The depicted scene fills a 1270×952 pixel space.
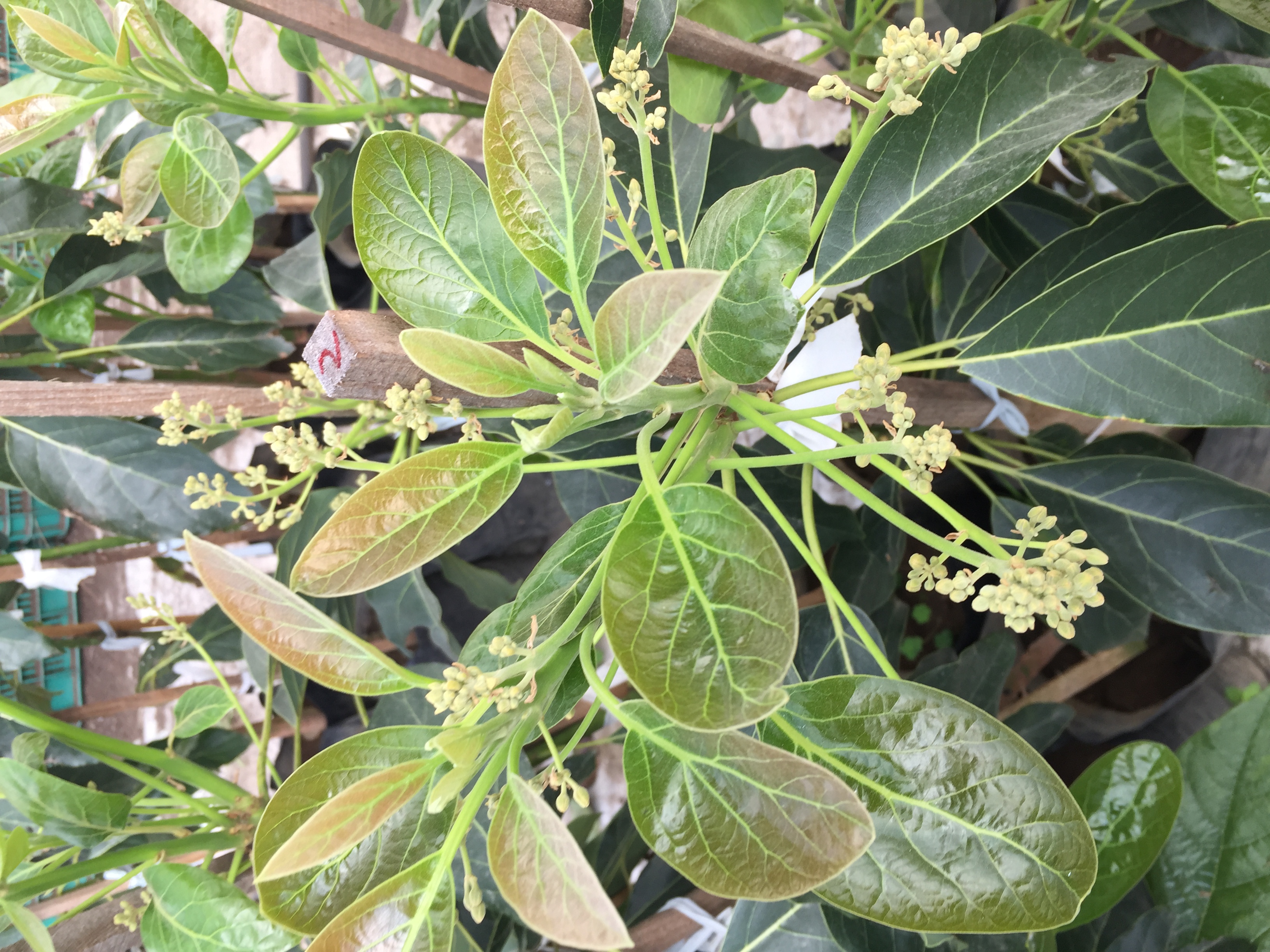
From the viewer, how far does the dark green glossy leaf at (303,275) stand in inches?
39.7

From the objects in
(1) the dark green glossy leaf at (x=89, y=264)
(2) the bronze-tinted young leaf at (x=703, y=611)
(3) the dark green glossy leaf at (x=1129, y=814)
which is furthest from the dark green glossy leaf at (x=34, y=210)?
(3) the dark green glossy leaf at (x=1129, y=814)

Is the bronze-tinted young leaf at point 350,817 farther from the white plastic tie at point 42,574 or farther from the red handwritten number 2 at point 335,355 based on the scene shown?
the white plastic tie at point 42,574

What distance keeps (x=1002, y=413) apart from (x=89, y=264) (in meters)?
1.11

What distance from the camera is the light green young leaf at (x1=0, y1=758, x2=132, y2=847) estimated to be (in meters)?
0.71

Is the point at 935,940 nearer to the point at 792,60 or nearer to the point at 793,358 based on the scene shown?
the point at 793,358

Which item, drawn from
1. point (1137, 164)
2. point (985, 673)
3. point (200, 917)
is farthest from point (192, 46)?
point (985, 673)

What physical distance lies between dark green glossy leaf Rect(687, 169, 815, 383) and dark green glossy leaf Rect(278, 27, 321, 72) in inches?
26.7

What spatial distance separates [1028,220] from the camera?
2.50ft

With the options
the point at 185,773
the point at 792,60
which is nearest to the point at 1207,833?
the point at 792,60

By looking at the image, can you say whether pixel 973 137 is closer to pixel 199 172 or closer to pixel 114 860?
pixel 199 172

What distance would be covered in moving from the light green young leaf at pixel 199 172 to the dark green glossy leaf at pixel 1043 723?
3.42 feet

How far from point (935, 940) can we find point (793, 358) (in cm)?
44

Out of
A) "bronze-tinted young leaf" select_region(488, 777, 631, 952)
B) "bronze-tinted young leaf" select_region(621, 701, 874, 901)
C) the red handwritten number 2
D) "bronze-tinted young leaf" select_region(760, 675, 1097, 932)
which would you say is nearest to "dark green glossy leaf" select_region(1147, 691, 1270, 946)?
Result: "bronze-tinted young leaf" select_region(760, 675, 1097, 932)

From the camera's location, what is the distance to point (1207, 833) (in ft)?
2.44
